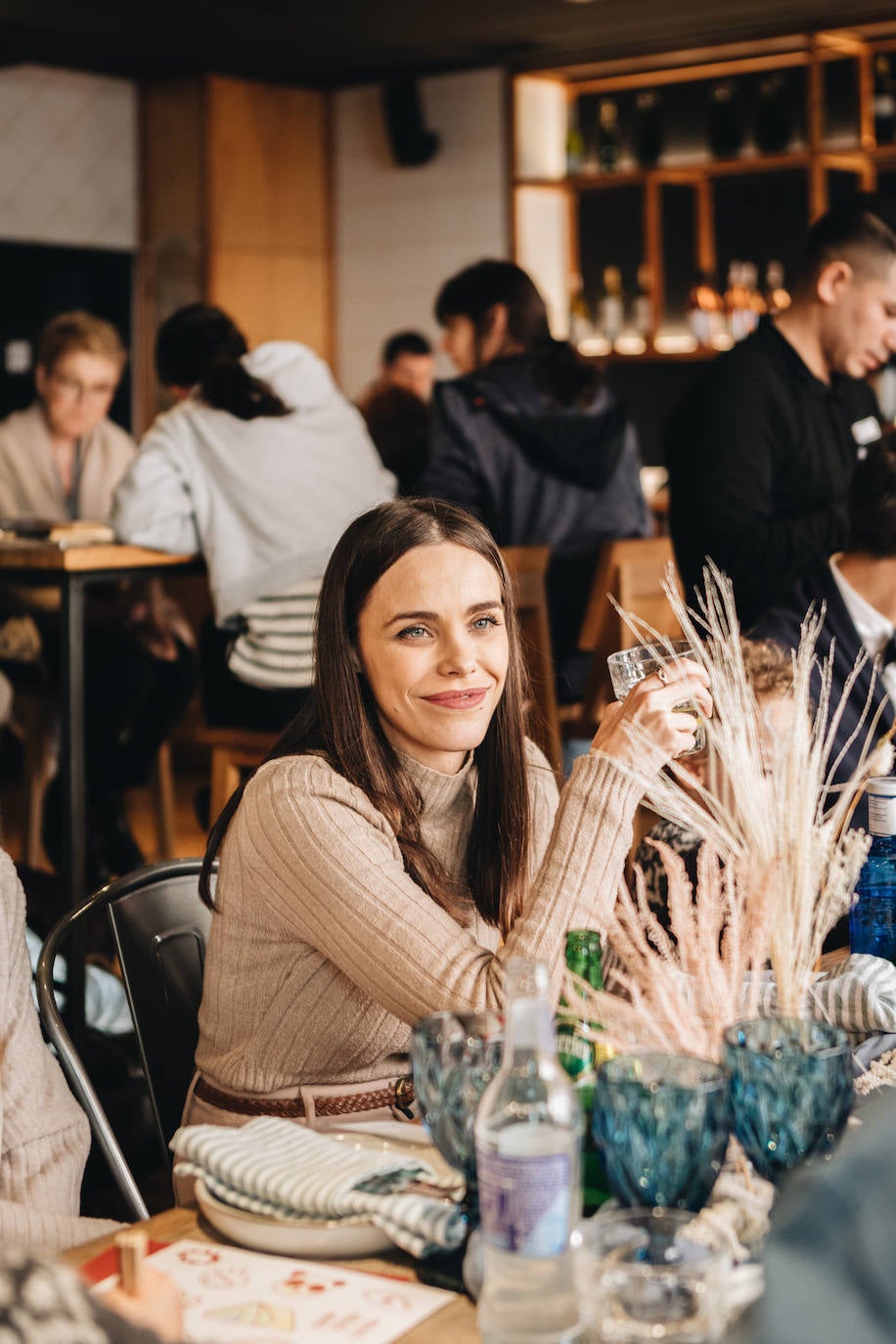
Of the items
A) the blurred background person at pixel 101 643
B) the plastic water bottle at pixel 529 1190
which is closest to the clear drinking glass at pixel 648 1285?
the plastic water bottle at pixel 529 1190

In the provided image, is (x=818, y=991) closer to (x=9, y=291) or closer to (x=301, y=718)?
(x=301, y=718)

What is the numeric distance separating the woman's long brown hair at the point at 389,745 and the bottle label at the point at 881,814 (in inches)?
13.8

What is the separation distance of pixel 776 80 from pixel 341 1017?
5161mm

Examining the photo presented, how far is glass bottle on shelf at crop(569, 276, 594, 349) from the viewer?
21.0ft

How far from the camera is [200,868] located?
186 cm

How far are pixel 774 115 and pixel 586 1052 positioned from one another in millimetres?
5348

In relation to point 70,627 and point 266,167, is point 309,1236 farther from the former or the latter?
point 266,167

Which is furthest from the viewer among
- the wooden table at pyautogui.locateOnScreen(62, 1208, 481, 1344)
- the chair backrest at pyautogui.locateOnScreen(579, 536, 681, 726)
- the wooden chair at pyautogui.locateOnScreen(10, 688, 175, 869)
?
the wooden chair at pyautogui.locateOnScreen(10, 688, 175, 869)

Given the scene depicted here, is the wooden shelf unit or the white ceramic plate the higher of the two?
the wooden shelf unit

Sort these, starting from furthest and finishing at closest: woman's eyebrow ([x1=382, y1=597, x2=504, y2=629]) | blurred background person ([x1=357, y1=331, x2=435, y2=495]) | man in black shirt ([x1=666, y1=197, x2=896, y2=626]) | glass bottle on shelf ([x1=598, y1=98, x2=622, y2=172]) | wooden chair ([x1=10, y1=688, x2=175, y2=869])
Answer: glass bottle on shelf ([x1=598, y1=98, x2=622, y2=172]) < blurred background person ([x1=357, y1=331, x2=435, y2=495]) < wooden chair ([x1=10, y1=688, x2=175, y2=869]) < man in black shirt ([x1=666, y1=197, x2=896, y2=626]) < woman's eyebrow ([x1=382, y1=597, x2=504, y2=629])

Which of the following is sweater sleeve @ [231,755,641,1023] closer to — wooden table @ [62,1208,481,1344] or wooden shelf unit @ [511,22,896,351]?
wooden table @ [62,1208,481,1344]

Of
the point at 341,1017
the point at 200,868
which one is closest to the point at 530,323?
the point at 200,868

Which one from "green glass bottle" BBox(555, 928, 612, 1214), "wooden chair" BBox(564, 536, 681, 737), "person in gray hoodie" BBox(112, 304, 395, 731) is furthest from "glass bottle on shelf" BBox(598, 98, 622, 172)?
"green glass bottle" BBox(555, 928, 612, 1214)

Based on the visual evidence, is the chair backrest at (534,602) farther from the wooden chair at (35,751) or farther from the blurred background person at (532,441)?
the wooden chair at (35,751)
